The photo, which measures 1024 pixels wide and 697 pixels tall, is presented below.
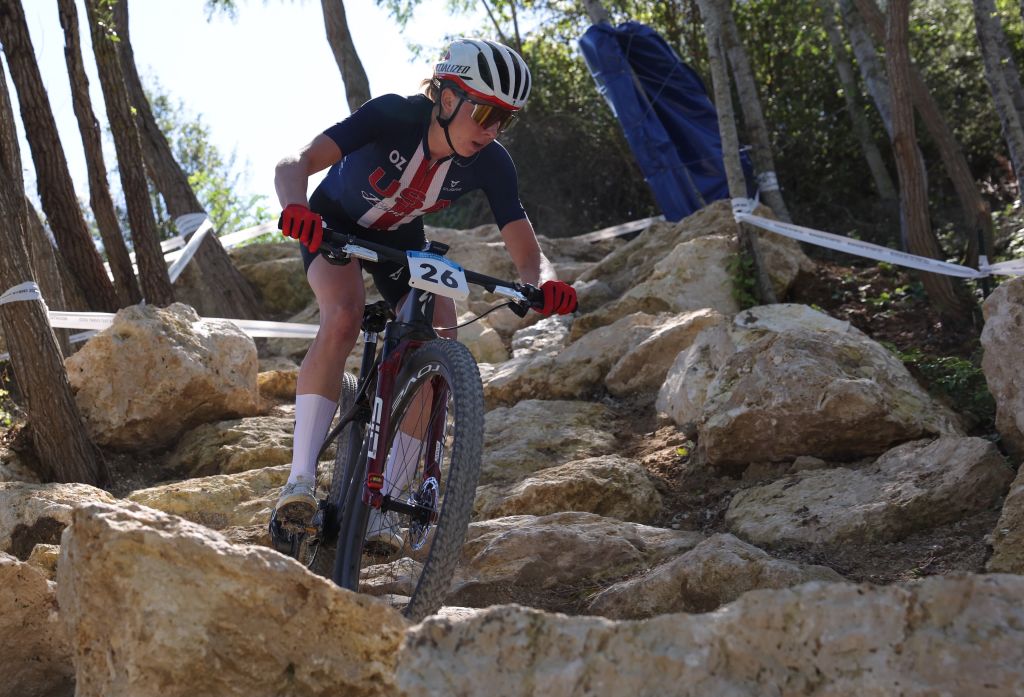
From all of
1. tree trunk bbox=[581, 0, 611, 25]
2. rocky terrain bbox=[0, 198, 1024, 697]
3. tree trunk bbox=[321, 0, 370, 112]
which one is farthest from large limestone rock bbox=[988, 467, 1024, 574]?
tree trunk bbox=[321, 0, 370, 112]

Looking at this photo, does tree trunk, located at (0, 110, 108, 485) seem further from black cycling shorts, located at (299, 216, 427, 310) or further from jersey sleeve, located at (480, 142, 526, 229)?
jersey sleeve, located at (480, 142, 526, 229)

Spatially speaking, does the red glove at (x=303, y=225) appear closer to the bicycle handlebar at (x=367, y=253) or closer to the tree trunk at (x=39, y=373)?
the bicycle handlebar at (x=367, y=253)

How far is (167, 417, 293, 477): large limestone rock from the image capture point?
6.55 m

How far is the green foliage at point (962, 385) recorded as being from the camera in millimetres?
5762

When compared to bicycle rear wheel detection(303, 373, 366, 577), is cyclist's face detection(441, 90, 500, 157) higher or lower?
higher

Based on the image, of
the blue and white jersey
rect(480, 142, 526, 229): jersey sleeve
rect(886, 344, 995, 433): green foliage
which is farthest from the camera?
rect(886, 344, 995, 433): green foliage

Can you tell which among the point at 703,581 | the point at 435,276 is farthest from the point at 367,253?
the point at 703,581

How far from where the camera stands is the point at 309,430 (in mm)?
4090

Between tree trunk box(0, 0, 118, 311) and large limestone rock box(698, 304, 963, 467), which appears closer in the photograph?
large limestone rock box(698, 304, 963, 467)

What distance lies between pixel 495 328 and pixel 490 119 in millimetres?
6210

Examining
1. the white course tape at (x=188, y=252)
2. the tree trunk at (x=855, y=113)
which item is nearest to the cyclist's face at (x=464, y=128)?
the white course tape at (x=188, y=252)

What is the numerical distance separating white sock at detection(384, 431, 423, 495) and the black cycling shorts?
66cm

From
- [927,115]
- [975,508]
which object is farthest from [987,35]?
[975,508]

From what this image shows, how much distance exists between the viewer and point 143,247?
824 cm
